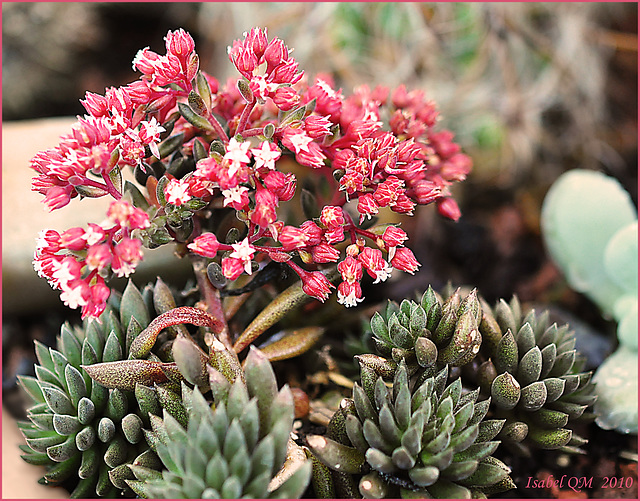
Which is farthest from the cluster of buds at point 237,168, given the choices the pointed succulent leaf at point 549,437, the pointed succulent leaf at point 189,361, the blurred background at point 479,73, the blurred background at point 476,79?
the blurred background at point 479,73

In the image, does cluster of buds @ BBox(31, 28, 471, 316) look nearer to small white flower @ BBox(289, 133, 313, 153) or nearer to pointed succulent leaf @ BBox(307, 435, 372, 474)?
small white flower @ BBox(289, 133, 313, 153)

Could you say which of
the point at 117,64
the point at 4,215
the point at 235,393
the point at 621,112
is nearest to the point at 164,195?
the point at 235,393

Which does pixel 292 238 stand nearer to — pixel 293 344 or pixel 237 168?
pixel 237 168

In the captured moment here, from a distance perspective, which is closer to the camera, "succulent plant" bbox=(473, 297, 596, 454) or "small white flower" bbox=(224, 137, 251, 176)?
"small white flower" bbox=(224, 137, 251, 176)

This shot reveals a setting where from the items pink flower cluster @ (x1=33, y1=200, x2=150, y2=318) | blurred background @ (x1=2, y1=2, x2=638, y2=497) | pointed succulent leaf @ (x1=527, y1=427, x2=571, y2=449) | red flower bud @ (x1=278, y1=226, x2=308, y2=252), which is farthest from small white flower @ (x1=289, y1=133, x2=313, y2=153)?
blurred background @ (x1=2, y1=2, x2=638, y2=497)

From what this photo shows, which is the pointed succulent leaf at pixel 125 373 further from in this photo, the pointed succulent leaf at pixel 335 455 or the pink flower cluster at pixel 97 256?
the pointed succulent leaf at pixel 335 455

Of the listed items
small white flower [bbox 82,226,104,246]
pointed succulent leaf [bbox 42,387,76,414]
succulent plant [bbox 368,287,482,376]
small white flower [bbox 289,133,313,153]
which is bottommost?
succulent plant [bbox 368,287,482,376]
